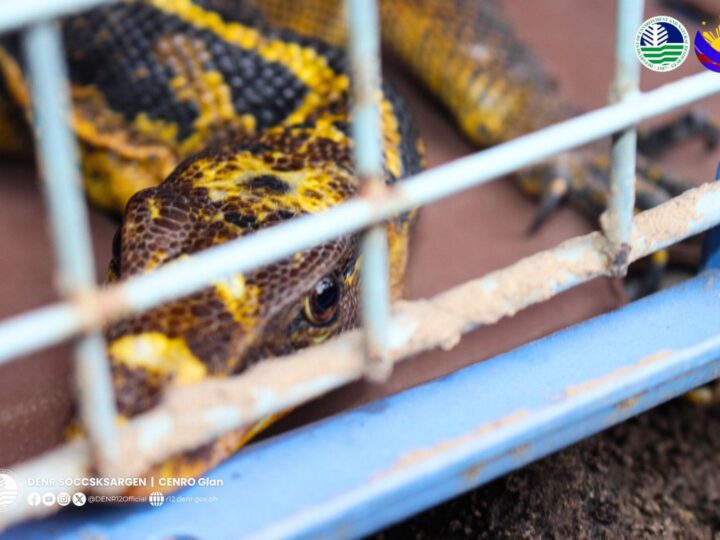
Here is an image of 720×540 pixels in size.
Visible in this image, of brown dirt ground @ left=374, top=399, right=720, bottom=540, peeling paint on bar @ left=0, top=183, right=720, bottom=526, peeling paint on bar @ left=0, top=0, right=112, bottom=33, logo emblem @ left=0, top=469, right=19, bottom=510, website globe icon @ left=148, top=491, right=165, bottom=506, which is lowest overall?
brown dirt ground @ left=374, top=399, right=720, bottom=540

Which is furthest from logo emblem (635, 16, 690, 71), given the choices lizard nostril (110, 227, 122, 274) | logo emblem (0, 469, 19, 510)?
logo emblem (0, 469, 19, 510)

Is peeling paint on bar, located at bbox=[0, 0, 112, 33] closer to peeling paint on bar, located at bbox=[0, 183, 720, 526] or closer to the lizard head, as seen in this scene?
peeling paint on bar, located at bbox=[0, 183, 720, 526]

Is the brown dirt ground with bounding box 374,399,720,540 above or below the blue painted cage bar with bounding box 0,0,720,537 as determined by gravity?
below

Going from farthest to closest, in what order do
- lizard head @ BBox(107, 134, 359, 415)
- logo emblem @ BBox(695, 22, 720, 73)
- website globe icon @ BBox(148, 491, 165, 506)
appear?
logo emblem @ BBox(695, 22, 720, 73)
lizard head @ BBox(107, 134, 359, 415)
website globe icon @ BBox(148, 491, 165, 506)

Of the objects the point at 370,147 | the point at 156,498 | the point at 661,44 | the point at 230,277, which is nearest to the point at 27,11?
the point at 370,147

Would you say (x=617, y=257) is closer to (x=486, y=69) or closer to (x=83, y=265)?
(x=83, y=265)

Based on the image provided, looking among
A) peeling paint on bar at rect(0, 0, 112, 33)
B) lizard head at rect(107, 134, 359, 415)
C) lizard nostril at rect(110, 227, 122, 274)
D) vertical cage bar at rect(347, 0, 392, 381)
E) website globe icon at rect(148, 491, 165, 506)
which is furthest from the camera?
lizard nostril at rect(110, 227, 122, 274)

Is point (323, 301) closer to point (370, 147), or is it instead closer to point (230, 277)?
point (230, 277)
